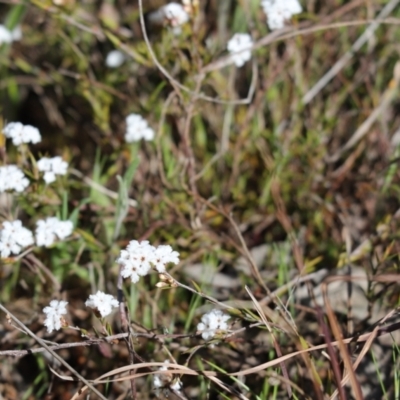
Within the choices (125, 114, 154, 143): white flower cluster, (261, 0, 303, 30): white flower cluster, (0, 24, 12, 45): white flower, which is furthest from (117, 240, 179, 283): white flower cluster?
(0, 24, 12, 45): white flower

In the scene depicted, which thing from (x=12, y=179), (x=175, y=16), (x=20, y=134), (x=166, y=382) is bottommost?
(x=166, y=382)

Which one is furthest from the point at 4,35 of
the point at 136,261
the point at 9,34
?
the point at 136,261

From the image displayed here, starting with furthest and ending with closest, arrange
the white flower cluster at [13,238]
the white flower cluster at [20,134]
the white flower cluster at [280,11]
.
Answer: the white flower cluster at [280,11], the white flower cluster at [20,134], the white flower cluster at [13,238]

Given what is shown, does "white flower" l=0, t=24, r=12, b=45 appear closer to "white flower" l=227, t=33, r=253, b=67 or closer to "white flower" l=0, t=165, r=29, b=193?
"white flower" l=0, t=165, r=29, b=193

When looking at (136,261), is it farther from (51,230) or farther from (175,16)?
(175,16)

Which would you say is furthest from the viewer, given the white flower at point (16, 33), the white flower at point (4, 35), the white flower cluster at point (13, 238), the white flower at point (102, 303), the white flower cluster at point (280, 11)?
the white flower at point (16, 33)

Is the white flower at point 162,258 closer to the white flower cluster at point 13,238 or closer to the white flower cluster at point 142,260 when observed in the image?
the white flower cluster at point 142,260

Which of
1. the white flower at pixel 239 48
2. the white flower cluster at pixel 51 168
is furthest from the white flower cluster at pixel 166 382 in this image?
the white flower at pixel 239 48

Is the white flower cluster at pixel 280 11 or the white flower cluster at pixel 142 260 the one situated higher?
the white flower cluster at pixel 280 11
